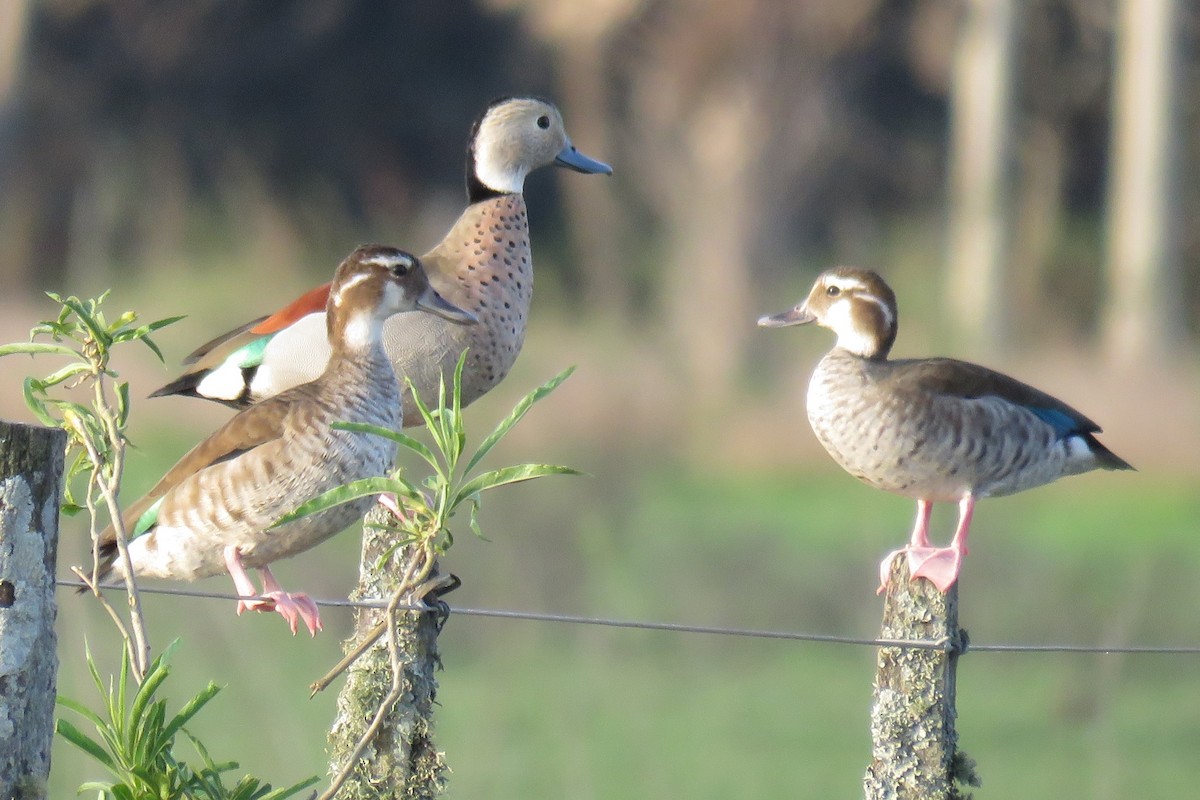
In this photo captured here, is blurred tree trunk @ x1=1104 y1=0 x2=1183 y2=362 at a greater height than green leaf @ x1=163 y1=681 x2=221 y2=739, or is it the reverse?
blurred tree trunk @ x1=1104 y1=0 x2=1183 y2=362

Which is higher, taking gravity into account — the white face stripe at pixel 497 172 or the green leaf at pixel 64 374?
the white face stripe at pixel 497 172

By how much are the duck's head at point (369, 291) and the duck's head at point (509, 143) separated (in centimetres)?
128

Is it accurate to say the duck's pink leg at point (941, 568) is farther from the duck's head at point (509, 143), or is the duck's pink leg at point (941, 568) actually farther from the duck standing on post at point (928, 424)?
the duck's head at point (509, 143)

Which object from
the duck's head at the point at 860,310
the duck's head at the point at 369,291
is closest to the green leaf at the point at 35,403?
the duck's head at the point at 369,291

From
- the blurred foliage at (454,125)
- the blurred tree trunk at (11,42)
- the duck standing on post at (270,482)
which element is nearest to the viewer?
the duck standing on post at (270,482)

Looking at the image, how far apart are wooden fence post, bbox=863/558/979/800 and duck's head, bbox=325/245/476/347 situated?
4.96ft

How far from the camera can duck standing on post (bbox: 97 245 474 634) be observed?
4.09 metres

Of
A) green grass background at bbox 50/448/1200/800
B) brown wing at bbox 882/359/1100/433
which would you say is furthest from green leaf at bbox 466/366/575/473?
green grass background at bbox 50/448/1200/800

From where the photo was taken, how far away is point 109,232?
24.3 metres

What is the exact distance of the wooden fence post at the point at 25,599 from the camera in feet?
9.80

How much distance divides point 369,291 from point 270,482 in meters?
0.75

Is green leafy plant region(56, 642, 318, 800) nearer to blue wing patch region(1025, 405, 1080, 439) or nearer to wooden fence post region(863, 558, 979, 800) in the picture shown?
wooden fence post region(863, 558, 979, 800)

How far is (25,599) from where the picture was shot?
9.90ft

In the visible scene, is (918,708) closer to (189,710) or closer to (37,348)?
(189,710)
